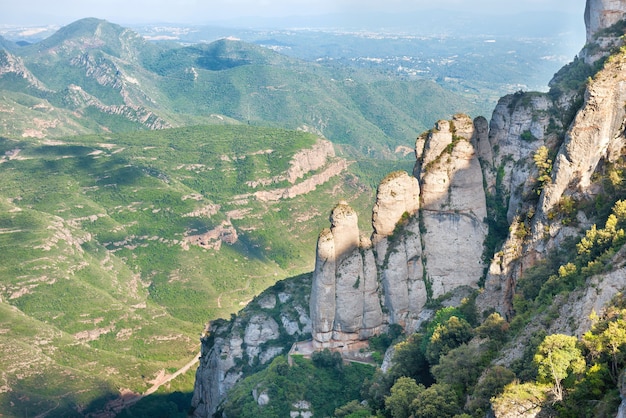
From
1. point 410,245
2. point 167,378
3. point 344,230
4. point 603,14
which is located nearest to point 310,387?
point 344,230

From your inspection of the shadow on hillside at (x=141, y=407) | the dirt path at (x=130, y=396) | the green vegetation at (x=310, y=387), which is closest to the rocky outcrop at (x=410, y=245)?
the green vegetation at (x=310, y=387)

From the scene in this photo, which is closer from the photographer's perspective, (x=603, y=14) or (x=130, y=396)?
(x=603, y=14)

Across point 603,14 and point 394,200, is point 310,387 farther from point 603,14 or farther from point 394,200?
point 603,14

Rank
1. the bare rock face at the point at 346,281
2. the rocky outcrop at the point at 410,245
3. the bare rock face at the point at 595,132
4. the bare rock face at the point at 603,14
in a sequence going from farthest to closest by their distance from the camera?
1. the bare rock face at the point at 603,14
2. the bare rock face at the point at 346,281
3. the rocky outcrop at the point at 410,245
4. the bare rock face at the point at 595,132

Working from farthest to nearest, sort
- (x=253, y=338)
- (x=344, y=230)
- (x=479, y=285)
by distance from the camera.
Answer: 1. (x=253, y=338)
2. (x=344, y=230)
3. (x=479, y=285)

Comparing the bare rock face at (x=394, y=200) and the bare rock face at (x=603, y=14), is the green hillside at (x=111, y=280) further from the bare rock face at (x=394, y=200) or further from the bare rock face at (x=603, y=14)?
the bare rock face at (x=603, y=14)

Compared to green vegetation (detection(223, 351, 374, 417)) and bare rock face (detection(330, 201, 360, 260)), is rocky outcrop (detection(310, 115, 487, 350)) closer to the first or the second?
bare rock face (detection(330, 201, 360, 260))

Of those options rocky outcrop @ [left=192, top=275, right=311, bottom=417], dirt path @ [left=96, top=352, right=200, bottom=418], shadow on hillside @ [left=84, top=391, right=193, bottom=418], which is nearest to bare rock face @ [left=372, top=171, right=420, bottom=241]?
rocky outcrop @ [left=192, top=275, right=311, bottom=417]
